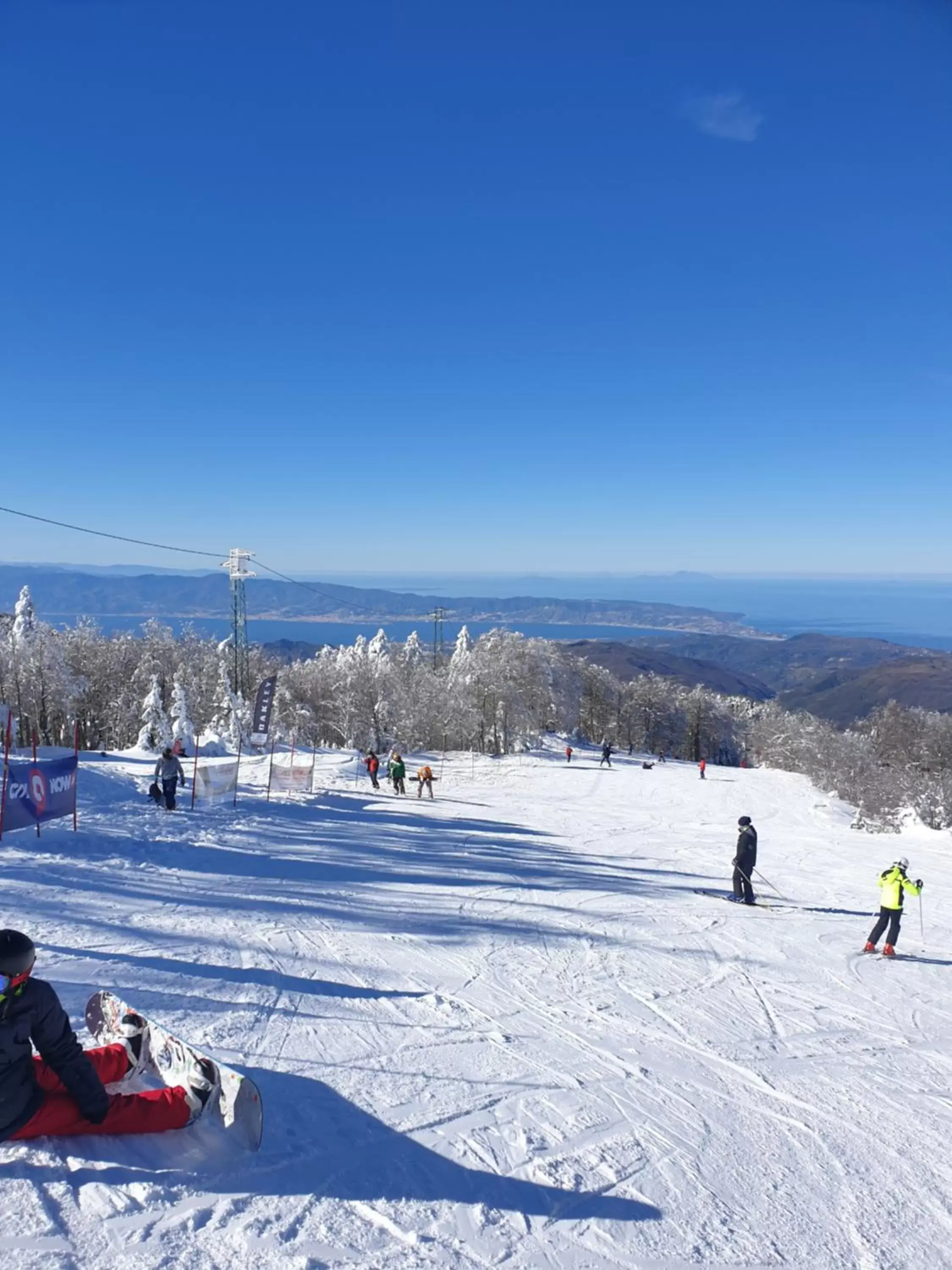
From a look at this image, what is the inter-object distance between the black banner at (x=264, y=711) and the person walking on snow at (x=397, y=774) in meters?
6.82

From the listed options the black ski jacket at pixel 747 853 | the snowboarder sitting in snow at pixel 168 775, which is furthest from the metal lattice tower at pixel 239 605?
the black ski jacket at pixel 747 853

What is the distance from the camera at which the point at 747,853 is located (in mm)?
12773

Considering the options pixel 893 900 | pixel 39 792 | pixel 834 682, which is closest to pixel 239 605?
pixel 39 792

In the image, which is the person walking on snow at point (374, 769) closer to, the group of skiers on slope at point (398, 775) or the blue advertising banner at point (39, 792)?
the group of skiers on slope at point (398, 775)

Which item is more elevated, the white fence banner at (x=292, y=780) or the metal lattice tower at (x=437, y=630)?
the metal lattice tower at (x=437, y=630)

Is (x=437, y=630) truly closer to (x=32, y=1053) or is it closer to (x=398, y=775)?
(x=398, y=775)

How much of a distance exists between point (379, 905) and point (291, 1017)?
172 inches

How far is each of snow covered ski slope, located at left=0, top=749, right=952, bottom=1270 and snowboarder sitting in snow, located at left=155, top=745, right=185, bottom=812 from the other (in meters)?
1.08

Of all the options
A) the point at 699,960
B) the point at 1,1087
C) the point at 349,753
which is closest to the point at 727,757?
the point at 349,753

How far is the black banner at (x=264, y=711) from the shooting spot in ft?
94.3

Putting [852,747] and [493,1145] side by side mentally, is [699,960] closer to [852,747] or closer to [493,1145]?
[493,1145]

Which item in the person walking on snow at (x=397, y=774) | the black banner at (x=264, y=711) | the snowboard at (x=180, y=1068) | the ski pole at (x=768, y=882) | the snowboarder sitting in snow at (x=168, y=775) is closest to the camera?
the snowboard at (x=180, y=1068)

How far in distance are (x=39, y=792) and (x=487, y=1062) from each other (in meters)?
9.16

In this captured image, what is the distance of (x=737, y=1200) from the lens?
4645 millimetres
